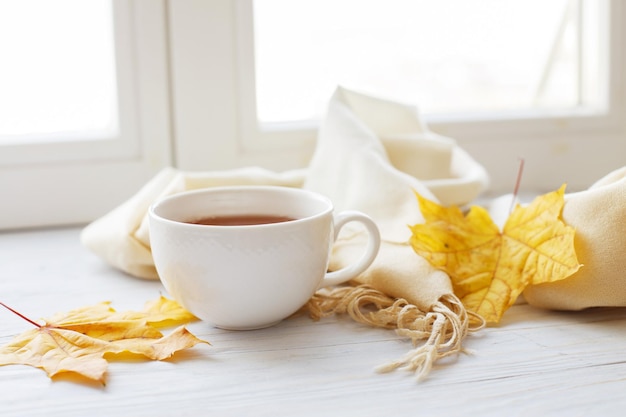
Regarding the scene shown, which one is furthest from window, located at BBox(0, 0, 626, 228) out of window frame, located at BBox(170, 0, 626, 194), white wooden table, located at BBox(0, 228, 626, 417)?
white wooden table, located at BBox(0, 228, 626, 417)

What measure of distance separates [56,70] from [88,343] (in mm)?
498

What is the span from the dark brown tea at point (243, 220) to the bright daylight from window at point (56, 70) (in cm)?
36

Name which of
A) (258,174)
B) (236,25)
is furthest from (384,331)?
(236,25)

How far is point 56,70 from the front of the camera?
100 centimetres

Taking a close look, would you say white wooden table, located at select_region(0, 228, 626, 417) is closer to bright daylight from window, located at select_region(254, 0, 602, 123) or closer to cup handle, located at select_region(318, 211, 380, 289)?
cup handle, located at select_region(318, 211, 380, 289)

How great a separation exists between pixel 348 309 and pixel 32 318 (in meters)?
0.27

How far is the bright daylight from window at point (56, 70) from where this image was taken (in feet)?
3.19

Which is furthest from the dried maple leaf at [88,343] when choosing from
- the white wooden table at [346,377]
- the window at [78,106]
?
the window at [78,106]

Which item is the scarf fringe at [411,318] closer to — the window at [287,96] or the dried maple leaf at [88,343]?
the dried maple leaf at [88,343]

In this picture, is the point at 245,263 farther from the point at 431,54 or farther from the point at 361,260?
the point at 431,54

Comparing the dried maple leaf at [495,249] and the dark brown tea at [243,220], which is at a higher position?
the dark brown tea at [243,220]

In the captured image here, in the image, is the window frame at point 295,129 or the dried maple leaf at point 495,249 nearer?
the dried maple leaf at point 495,249

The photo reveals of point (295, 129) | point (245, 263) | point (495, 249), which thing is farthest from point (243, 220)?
point (295, 129)

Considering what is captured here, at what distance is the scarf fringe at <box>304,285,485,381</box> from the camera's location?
59cm
